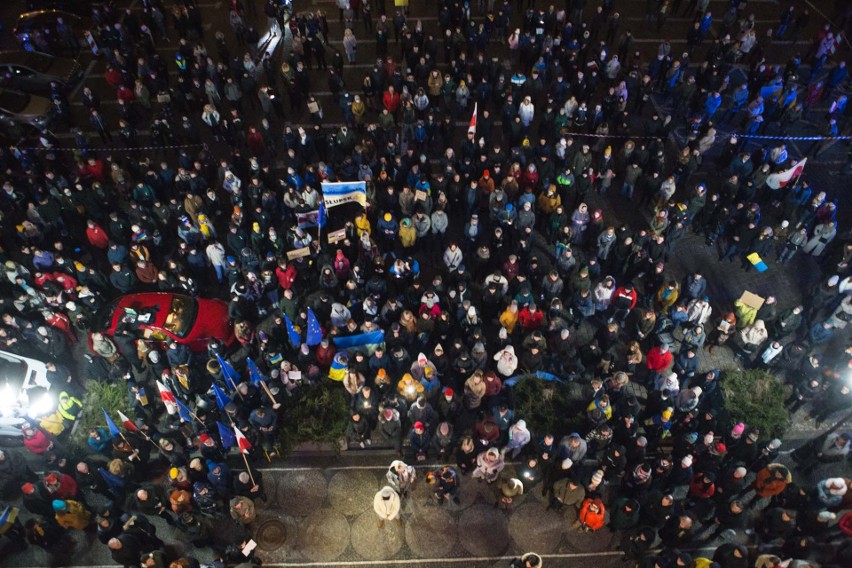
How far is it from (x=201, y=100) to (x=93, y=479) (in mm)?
13304

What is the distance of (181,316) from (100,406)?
2608 millimetres

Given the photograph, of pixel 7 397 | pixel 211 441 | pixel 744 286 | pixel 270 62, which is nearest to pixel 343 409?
pixel 211 441

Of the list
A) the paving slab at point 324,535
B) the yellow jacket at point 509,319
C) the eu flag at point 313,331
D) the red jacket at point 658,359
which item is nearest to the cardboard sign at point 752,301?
the red jacket at point 658,359

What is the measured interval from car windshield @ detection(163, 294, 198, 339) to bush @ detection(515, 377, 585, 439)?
787 centimetres

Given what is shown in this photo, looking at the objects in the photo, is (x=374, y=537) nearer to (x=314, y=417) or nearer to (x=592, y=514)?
(x=314, y=417)

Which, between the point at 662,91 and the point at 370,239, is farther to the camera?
the point at 662,91

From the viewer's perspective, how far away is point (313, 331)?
537 inches

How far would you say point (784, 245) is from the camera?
55.4ft

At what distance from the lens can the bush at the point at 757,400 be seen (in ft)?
42.4

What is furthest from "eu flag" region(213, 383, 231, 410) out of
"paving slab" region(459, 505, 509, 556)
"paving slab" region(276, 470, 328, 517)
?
"paving slab" region(459, 505, 509, 556)

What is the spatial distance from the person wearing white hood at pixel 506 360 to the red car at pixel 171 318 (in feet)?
21.4

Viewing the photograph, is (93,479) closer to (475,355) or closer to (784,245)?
(475,355)

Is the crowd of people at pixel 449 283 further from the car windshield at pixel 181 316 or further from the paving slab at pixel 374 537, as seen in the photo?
the paving slab at pixel 374 537

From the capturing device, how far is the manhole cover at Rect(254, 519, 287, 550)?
1241 cm
